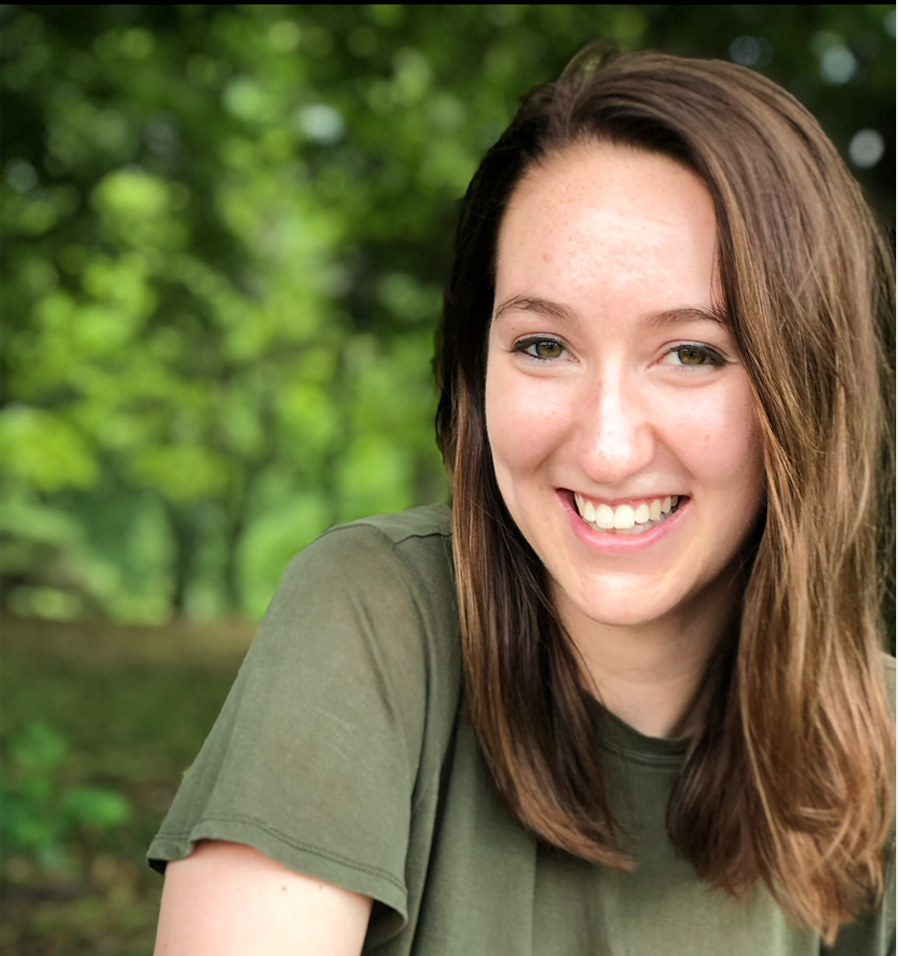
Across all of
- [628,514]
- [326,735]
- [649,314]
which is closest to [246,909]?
[326,735]

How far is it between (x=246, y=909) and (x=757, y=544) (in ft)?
3.19

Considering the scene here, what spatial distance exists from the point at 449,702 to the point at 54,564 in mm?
18550

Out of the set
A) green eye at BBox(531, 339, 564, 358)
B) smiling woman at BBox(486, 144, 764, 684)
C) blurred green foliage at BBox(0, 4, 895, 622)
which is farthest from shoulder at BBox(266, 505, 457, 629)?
blurred green foliage at BBox(0, 4, 895, 622)

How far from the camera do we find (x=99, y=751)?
738cm

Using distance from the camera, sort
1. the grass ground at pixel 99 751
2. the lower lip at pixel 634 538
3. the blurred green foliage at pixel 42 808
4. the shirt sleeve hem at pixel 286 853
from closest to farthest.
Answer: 1. the shirt sleeve hem at pixel 286 853
2. the lower lip at pixel 634 538
3. the blurred green foliage at pixel 42 808
4. the grass ground at pixel 99 751

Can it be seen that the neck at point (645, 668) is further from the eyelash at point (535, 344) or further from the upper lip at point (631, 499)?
the eyelash at point (535, 344)

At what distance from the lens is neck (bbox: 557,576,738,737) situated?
1952mm

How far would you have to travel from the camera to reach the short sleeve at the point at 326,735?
1.56 meters

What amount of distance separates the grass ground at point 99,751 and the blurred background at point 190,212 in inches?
0.8

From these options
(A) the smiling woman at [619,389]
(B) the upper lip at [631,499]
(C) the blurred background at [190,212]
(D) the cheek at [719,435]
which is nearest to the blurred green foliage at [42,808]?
(C) the blurred background at [190,212]

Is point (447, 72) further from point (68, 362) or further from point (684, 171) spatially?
point (68, 362)

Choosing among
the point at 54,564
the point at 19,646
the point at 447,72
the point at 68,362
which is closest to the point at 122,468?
the point at 54,564

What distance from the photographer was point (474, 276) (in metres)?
1.93

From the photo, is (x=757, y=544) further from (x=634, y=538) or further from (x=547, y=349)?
(x=547, y=349)
